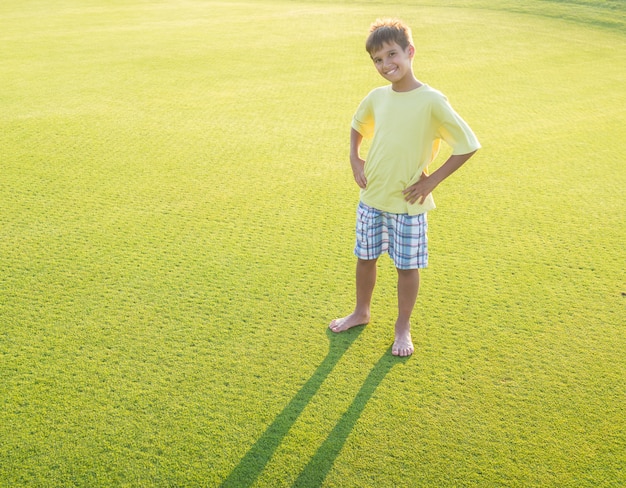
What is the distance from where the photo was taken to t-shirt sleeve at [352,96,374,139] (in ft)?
6.95

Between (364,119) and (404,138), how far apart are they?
23 cm

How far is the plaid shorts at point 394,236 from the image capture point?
2.09 metres

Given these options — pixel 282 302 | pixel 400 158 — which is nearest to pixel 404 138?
pixel 400 158

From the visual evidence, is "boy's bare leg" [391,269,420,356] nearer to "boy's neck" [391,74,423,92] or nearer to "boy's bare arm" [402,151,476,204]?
"boy's bare arm" [402,151,476,204]

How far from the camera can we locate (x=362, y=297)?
7.67 feet

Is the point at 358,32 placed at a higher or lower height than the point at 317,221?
higher

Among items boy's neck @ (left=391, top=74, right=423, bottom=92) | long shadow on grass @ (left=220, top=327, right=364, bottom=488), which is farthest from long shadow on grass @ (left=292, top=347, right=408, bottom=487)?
boy's neck @ (left=391, top=74, right=423, bottom=92)

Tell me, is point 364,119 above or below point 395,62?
below

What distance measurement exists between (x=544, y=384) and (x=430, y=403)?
0.43 meters

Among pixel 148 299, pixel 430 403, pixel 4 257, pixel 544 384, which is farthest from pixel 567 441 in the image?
pixel 4 257

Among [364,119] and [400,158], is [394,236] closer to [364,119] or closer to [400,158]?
[400,158]

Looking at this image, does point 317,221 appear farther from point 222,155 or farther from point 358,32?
point 358,32

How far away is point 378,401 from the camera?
2002 mm

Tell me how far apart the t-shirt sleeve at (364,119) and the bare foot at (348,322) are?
0.71 metres
